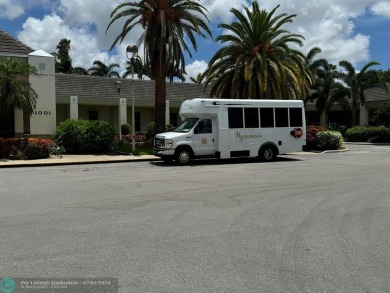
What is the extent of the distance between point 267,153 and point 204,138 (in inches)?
132

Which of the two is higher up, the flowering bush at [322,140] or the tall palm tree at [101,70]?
the tall palm tree at [101,70]

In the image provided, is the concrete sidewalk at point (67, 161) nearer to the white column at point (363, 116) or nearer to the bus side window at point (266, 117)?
the bus side window at point (266, 117)

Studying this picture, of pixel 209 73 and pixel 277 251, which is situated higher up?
pixel 209 73

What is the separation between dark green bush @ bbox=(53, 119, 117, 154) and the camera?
2169 cm

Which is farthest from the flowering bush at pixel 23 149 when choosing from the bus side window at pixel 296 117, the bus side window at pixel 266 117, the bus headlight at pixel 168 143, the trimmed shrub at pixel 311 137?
the trimmed shrub at pixel 311 137

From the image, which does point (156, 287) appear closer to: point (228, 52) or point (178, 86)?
point (228, 52)

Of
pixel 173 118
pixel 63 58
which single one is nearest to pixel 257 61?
pixel 173 118

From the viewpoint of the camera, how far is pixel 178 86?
133 ft

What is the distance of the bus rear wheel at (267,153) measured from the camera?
1897 centimetres

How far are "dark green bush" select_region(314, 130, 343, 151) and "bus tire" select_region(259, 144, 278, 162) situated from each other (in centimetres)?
807

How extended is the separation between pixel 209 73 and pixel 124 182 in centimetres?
1739

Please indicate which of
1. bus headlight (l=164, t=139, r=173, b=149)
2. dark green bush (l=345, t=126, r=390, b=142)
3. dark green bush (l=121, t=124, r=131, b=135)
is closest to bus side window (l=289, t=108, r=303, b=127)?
bus headlight (l=164, t=139, r=173, b=149)

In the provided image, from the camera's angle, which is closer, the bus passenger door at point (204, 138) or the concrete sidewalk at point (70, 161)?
the concrete sidewalk at point (70, 161)

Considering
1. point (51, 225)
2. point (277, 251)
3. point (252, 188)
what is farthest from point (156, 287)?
point (252, 188)
